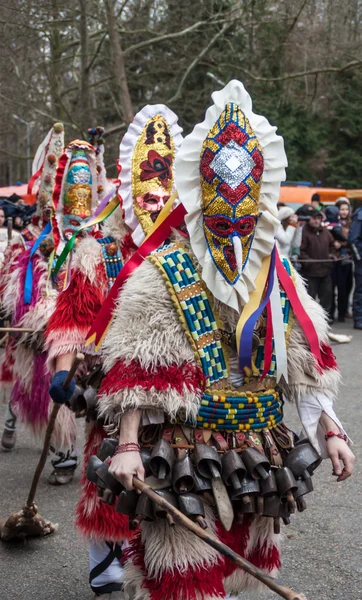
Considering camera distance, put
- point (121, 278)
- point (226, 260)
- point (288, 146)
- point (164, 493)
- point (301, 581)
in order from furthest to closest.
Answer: point (288, 146)
point (301, 581)
point (121, 278)
point (226, 260)
point (164, 493)

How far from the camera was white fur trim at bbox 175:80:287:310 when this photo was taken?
272 cm

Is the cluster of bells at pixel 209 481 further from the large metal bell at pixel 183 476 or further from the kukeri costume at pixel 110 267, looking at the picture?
the kukeri costume at pixel 110 267

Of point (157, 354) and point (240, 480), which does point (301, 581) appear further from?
point (157, 354)

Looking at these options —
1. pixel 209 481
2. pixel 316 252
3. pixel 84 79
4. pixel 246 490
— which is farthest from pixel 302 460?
pixel 84 79

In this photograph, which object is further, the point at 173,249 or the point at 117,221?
the point at 117,221

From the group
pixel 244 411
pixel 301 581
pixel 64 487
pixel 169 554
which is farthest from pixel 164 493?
pixel 64 487

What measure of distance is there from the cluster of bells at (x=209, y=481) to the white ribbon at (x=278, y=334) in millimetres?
282

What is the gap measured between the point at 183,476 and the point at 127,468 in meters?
0.18

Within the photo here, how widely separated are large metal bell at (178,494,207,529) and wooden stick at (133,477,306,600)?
0.40 ft

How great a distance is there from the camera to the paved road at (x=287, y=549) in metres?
3.85

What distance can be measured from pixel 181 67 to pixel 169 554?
16496 millimetres

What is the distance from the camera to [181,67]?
17.9m

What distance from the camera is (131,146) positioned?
4.41 metres

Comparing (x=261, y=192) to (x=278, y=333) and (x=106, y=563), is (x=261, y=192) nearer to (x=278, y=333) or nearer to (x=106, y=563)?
(x=278, y=333)
